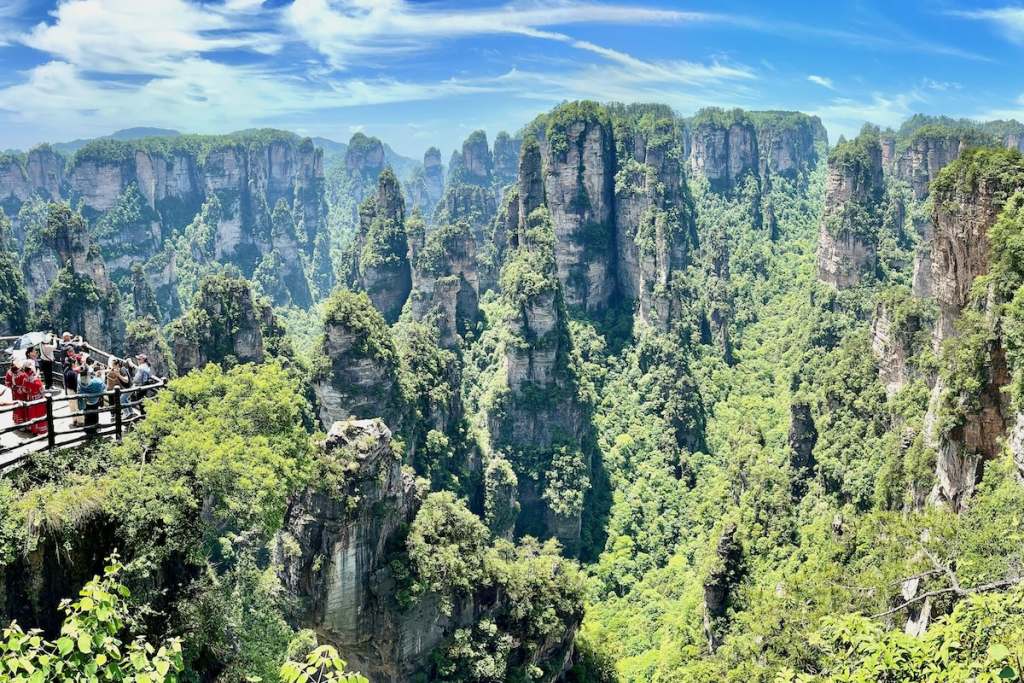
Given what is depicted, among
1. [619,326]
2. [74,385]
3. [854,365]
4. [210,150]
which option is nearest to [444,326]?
[619,326]

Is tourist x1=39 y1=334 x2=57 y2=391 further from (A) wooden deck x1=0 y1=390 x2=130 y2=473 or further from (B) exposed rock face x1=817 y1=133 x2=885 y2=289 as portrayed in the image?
(B) exposed rock face x1=817 y1=133 x2=885 y2=289

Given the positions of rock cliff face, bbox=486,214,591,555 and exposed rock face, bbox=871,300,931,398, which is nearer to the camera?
exposed rock face, bbox=871,300,931,398

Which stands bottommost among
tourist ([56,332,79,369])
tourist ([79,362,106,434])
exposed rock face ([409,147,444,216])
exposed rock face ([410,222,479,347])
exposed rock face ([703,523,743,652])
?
exposed rock face ([703,523,743,652])

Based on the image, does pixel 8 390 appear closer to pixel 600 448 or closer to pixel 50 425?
Result: pixel 50 425

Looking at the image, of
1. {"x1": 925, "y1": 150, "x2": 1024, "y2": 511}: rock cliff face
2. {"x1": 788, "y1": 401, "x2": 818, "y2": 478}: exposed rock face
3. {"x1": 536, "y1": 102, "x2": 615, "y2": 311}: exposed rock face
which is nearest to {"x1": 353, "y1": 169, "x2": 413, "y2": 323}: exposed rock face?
{"x1": 536, "y1": 102, "x2": 615, "y2": 311}: exposed rock face

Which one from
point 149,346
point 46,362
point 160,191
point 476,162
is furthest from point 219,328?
point 476,162

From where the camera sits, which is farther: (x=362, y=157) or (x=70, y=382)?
(x=362, y=157)

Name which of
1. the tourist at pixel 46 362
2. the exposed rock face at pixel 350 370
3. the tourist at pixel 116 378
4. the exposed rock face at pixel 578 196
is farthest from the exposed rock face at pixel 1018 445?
the exposed rock face at pixel 578 196
